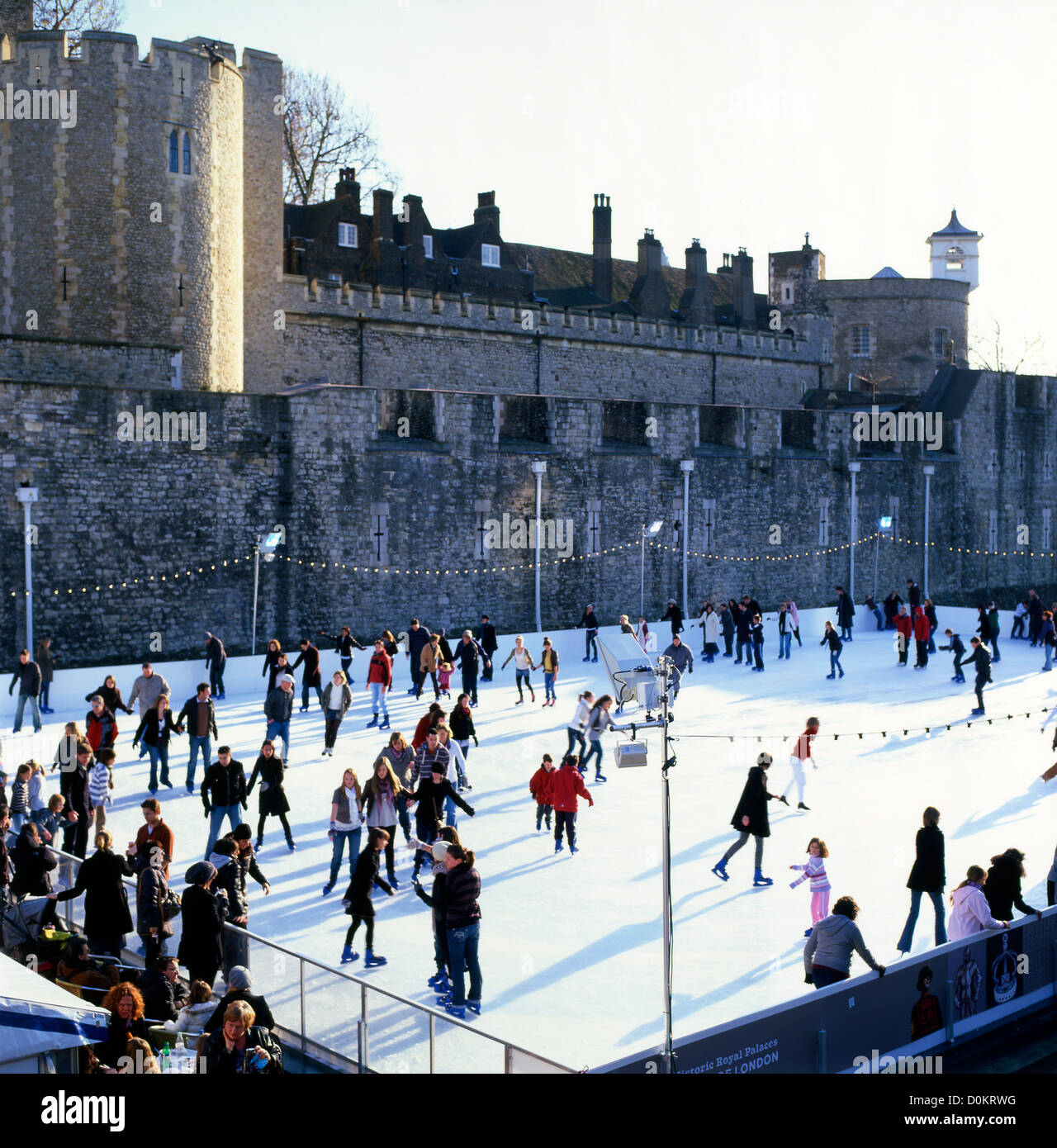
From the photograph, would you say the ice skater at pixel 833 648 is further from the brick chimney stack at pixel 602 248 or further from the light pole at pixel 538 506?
the brick chimney stack at pixel 602 248

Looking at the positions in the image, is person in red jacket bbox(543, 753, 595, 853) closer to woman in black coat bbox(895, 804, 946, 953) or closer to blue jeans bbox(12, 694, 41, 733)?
woman in black coat bbox(895, 804, 946, 953)

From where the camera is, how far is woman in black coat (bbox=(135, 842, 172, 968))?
7.70 meters

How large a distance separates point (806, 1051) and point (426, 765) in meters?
4.28

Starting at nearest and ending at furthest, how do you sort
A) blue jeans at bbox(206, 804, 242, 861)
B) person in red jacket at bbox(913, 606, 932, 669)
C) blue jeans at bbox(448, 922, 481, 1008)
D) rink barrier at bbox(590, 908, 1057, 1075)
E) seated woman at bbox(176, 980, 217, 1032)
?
rink barrier at bbox(590, 908, 1057, 1075) → seated woman at bbox(176, 980, 217, 1032) → blue jeans at bbox(448, 922, 481, 1008) → blue jeans at bbox(206, 804, 242, 861) → person in red jacket at bbox(913, 606, 932, 669)

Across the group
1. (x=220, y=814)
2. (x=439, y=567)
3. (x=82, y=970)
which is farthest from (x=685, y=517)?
(x=82, y=970)

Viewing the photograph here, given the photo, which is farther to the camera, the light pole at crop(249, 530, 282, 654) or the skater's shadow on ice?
the light pole at crop(249, 530, 282, 654)

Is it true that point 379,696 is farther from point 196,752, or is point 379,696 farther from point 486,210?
point 486,210

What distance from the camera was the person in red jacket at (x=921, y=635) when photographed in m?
20.3

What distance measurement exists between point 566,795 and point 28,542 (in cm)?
1015

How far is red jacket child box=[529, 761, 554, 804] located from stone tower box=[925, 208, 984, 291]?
44102mm

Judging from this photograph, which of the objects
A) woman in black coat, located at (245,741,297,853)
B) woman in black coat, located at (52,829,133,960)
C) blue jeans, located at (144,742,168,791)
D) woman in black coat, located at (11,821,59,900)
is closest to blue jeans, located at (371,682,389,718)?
blue jeans, located at (144,742,168,791)

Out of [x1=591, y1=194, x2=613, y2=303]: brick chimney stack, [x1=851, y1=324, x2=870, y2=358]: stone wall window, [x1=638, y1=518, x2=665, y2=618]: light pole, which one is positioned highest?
[x1=591, y1=194, x2=613, y2=303]: brick chimney stack

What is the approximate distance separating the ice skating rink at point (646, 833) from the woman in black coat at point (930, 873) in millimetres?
277
